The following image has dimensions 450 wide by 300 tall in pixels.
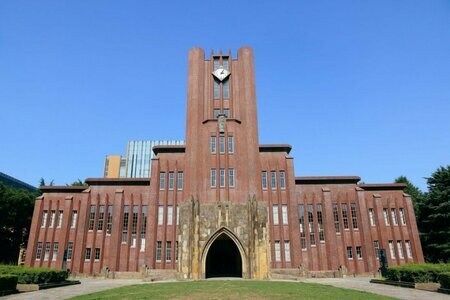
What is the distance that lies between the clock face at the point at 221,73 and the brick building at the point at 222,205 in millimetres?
154

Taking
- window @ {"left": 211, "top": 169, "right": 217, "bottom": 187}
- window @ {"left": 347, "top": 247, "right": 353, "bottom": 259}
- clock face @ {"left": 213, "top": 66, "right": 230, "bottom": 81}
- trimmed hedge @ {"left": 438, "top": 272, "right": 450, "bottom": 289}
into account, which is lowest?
trimmed hedge @ {"left": 438, "top": 272, "right": 450, "bottom": 289}

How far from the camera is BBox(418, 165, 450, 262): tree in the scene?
36406 millimetres

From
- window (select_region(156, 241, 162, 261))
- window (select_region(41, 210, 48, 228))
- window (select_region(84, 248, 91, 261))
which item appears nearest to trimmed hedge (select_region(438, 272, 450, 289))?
window (select_region(156, 241, 162, 261))

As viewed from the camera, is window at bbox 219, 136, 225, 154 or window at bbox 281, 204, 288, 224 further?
window at bbox 281, 204, 288, 224

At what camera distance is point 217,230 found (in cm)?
2995

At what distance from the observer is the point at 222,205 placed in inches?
1221

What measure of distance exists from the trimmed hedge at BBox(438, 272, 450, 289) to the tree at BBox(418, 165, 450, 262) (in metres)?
22.1

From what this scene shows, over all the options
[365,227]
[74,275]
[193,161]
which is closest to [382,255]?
[365,227]

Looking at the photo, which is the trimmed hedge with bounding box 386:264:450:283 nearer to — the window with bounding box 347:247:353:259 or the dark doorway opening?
the window with bounding box 347:247:353:259

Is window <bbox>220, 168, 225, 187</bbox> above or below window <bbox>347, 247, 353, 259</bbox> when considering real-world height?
above

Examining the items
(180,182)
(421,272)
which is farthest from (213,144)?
(421,272)

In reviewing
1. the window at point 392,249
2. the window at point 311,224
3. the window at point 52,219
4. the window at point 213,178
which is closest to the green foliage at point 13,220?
the window at point 52,219

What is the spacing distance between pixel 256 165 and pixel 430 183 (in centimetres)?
2451

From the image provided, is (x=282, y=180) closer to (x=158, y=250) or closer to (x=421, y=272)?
(x=158, y=250)
